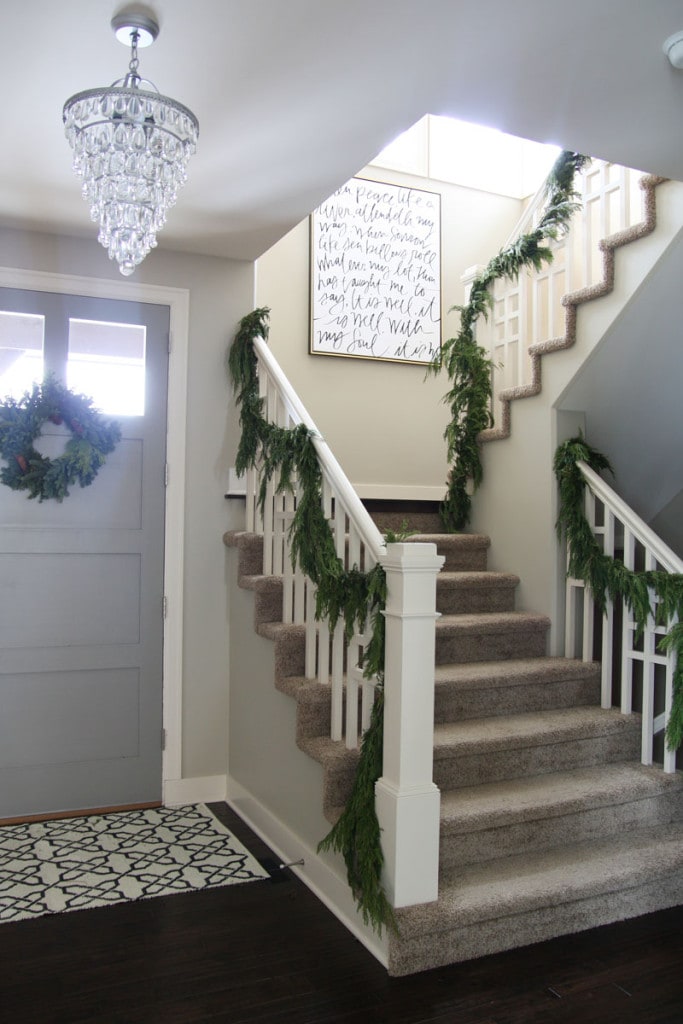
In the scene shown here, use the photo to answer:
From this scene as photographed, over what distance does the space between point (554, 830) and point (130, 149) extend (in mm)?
2612

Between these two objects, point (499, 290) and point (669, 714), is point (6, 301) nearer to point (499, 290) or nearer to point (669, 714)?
point (499, 290)

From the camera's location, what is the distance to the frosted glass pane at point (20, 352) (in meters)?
3.73

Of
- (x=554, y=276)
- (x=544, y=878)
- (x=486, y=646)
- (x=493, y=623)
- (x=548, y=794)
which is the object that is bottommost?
(x=544, y=878)

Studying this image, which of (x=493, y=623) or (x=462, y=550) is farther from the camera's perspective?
(x=462, y=550)

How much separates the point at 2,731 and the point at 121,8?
2914 mm

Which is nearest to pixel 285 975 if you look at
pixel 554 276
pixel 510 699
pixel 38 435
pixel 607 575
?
pixel 510 699

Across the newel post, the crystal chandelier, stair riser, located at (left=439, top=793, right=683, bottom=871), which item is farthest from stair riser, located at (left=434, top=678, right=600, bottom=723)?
the crystal chandelier

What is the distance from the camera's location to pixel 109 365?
3.91 meters

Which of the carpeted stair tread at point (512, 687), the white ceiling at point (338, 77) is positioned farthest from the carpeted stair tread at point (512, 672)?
the white ceiling at point (338, 77)

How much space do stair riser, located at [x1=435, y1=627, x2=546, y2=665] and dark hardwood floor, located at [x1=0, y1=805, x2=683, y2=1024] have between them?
3.83 feet

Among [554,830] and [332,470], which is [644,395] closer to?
[332,470]

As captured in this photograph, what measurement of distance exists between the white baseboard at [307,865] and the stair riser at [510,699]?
2.34 feet

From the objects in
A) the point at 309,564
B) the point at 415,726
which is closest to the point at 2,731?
the point at 309,564

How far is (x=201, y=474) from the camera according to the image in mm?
4074
